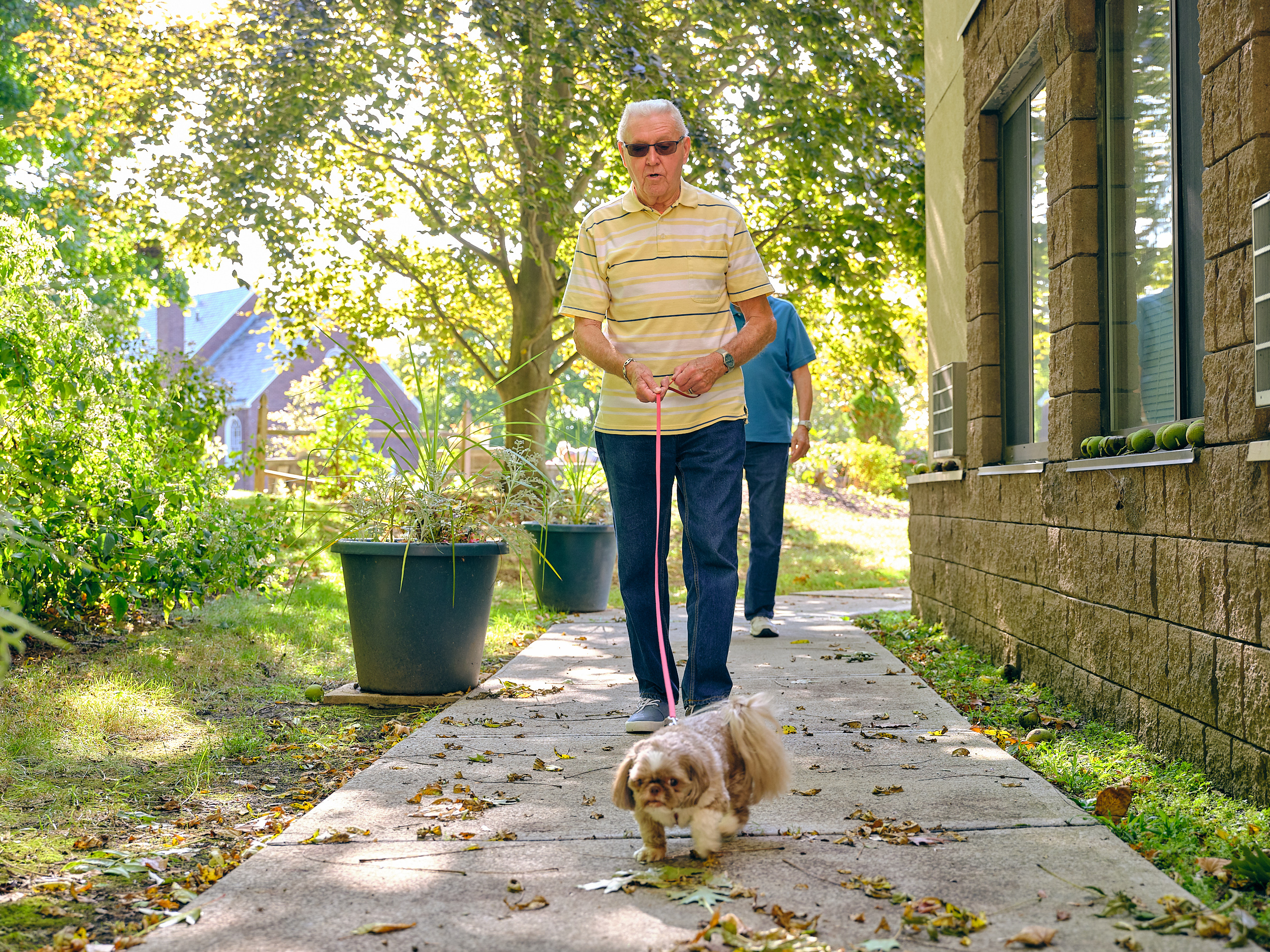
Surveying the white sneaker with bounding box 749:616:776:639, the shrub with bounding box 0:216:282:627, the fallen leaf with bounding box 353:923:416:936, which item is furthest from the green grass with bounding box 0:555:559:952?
the white sneaker with bounding box 749:616:776:639

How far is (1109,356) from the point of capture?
13.4 ft

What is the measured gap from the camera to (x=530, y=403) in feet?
44.1

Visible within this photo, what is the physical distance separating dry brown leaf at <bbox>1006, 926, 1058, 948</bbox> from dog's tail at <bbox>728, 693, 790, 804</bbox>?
2.26 feet

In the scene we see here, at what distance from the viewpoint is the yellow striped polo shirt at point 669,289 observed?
3576 mm

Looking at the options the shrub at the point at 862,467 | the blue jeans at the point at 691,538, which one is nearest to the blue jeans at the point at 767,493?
the blue jeans at the point at 691,538

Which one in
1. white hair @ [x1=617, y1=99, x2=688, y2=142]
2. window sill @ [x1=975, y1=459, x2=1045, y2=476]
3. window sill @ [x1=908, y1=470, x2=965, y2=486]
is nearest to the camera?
white hair @ [x1=617, y1=99, x2=688, y2=142]

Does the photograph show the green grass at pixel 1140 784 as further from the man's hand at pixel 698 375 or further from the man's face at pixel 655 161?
the man's face at pixel 655 161

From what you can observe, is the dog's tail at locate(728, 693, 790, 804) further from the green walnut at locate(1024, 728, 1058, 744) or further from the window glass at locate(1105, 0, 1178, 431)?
the window glass at locate(1105, 0, 1178, 431)

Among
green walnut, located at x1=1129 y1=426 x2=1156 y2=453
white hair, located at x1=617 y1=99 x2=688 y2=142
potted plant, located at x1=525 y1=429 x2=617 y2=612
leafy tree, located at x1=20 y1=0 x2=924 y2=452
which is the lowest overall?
potted plant, located at x1=525 y1=429 x2=617 y2=612

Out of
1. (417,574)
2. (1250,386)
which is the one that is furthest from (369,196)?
(1250,386)

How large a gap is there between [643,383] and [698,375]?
0.60 feet

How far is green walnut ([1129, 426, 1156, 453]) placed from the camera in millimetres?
3408

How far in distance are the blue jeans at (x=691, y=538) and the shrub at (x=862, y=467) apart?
59.5 ft

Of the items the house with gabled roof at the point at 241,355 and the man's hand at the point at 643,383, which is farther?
the house with gabled roof at the point at 241,355
